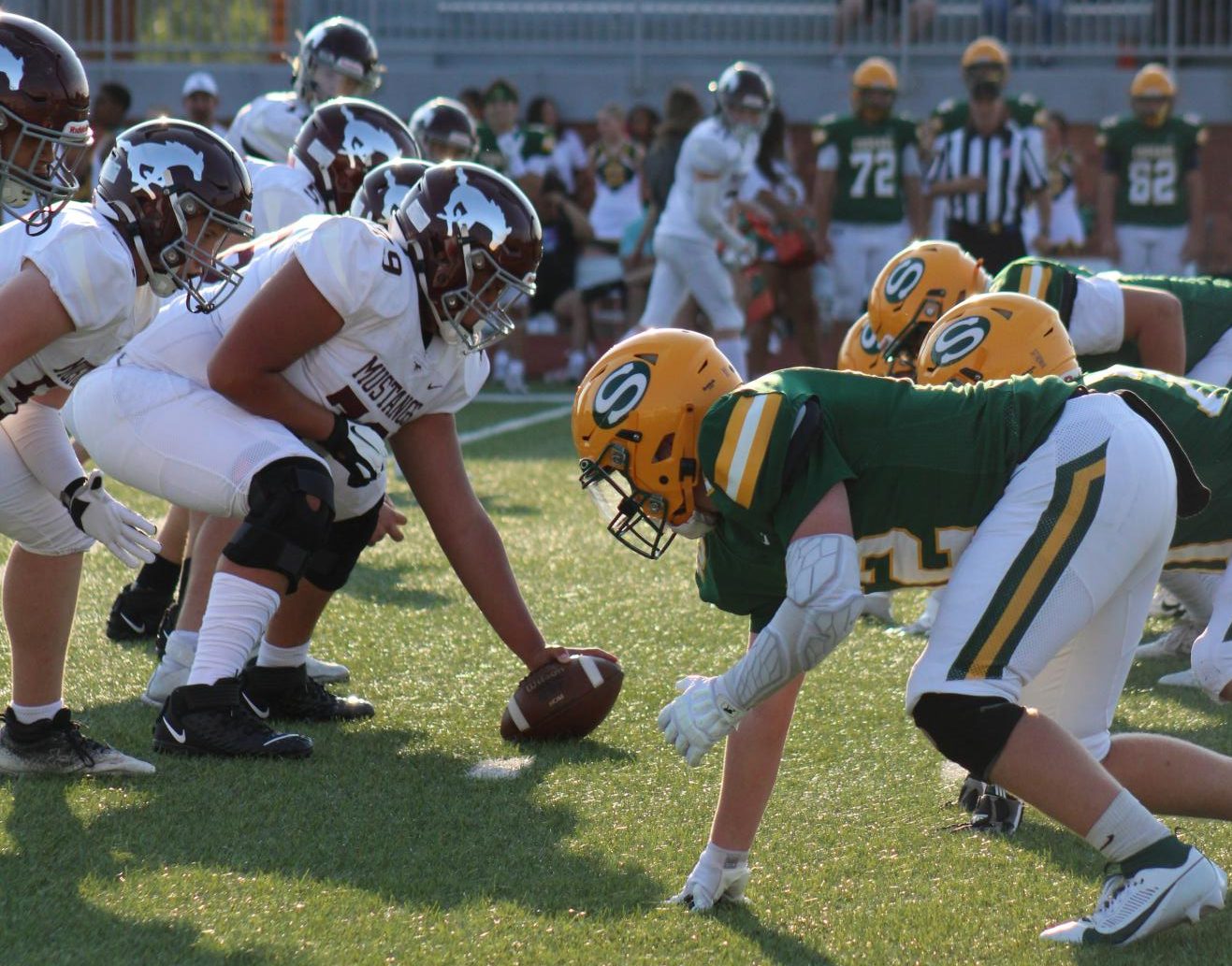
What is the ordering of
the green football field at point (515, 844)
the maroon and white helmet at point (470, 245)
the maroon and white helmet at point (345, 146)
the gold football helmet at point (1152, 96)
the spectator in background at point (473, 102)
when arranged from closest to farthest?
the green football field at point (515, 844) → the maroon and white helmet at point (470, 245) → the maroon and white helmet at point (345, 146) → the gold football helmet at point (1152, 96) → the spectator in background at point (473, 102)

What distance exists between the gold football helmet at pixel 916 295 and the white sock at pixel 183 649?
2020 mm

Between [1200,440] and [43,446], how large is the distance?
93.9 inches

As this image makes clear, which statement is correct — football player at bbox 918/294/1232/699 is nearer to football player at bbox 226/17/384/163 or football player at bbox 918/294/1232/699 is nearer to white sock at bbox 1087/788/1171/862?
white sock at bbox 1087/788/1171/862

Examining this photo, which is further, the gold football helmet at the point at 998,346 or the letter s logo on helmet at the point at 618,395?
the gold football helmet at the point at 998,346

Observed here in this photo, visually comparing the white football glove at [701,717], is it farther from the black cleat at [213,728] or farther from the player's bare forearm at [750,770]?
the black cleat at [213,728]

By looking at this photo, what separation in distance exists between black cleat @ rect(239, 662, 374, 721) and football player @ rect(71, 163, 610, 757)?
0.17 meters

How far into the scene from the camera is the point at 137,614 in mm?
4867

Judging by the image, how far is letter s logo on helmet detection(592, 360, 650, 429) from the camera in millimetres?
2848

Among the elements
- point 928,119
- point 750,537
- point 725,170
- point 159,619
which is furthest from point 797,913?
point 928,119

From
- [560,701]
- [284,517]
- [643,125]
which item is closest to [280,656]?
[284,517]

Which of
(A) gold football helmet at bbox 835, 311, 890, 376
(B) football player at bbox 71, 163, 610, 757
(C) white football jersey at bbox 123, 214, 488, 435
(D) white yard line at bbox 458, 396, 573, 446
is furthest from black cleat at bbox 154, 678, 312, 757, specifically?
(D) white yard line at bbox 458, 396, 573, 446

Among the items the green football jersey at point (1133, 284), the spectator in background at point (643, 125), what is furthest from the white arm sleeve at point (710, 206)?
the green football jersey at point (1133, 284)

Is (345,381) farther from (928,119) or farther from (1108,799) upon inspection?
(928,119)

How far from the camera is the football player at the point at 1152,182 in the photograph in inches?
429
